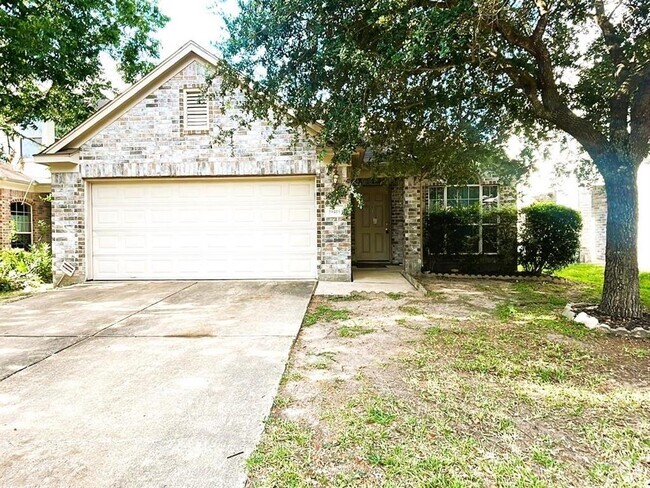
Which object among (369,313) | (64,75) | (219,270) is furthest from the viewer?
(64,75)

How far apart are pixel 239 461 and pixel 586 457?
2.06 meters

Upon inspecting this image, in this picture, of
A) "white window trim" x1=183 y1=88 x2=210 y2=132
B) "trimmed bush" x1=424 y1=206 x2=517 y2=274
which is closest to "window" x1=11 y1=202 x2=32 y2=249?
"white window trim" x1=183 y1=88 x2=210 y2=132

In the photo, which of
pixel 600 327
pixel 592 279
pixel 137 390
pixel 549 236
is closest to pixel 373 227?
pixel 549 236

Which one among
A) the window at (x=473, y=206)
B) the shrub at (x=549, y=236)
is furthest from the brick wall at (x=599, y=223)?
the window at (x=473, y=206)

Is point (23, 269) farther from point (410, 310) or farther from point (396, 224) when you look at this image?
point (396, 224)

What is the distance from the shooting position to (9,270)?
31.2 feet

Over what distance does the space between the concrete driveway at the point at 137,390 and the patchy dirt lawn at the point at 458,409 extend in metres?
0.31

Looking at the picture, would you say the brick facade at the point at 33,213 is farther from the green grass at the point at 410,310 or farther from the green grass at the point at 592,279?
the green grass at the point at 592,279

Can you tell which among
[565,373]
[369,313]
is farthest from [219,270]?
[565,373]

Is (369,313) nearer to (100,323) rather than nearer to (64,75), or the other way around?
(100,323)

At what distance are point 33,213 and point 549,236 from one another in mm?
16167

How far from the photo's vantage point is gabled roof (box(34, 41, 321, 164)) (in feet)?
28.2

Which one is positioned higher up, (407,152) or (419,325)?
(407,152)

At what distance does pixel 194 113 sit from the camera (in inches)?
349
